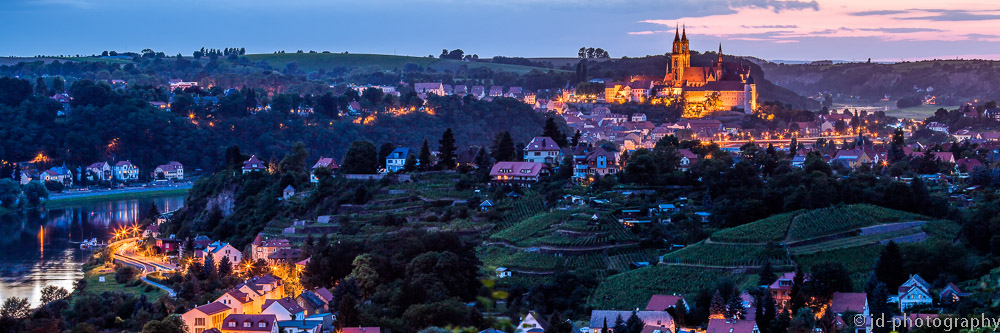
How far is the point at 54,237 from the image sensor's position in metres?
50.8

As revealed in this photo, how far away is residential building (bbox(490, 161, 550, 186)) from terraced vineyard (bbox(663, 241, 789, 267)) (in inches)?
467

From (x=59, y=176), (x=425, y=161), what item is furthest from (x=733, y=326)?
(x=59, y=176)

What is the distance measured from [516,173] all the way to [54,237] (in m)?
21.2

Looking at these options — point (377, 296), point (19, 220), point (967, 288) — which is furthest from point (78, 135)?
point (967, 288)

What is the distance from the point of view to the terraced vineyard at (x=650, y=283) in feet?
92.9

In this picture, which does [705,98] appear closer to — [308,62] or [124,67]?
[124,67]

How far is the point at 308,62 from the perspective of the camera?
14675 centimetres

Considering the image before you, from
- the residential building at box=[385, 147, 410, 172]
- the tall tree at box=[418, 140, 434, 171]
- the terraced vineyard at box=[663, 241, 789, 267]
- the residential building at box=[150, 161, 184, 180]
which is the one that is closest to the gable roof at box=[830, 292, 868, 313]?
the terraced vineyard at box=[663, 241, 789, 267]

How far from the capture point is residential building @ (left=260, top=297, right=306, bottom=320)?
27.5 metres

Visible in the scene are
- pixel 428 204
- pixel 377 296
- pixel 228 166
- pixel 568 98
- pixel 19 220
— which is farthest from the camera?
pixel 568 98

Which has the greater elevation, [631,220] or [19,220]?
[631,220]

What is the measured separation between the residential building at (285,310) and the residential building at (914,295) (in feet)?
43.4

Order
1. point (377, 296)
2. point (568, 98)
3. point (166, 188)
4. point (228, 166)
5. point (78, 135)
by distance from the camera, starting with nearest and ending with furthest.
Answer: point (377, 296) < point (228, 166) < point (166, 188) < point (78, 135) < point (568, 98)

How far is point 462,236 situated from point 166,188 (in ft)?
132
